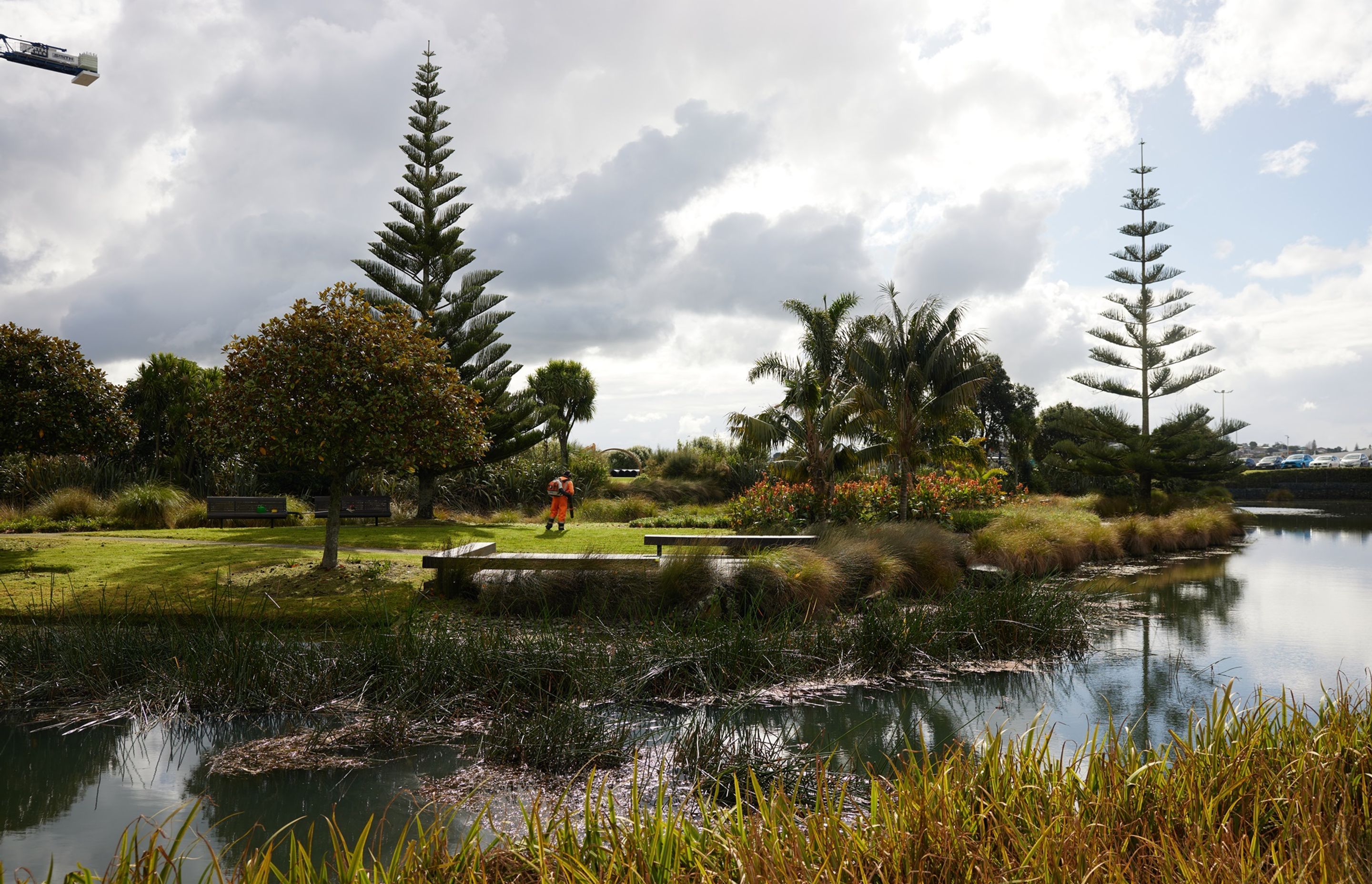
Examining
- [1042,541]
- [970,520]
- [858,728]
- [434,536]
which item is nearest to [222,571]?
[434,536]

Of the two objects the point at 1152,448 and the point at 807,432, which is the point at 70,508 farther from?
the point at 1152,448

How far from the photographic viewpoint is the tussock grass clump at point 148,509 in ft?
51.5

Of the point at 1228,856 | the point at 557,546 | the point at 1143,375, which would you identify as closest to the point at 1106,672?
the point at 1228,856

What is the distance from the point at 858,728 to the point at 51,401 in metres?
11.1

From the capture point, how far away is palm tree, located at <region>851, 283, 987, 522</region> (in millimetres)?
16984

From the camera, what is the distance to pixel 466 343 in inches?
782

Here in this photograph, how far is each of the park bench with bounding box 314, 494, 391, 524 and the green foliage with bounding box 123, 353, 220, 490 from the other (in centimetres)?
490

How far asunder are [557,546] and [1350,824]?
34.1 ft

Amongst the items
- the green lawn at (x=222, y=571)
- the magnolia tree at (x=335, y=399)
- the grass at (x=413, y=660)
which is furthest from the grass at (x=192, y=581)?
the magnolia tree at (x=335, y=399)

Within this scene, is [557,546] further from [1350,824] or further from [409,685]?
[1350,824]

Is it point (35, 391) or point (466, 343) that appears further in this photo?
point (466, 343)

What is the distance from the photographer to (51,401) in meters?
11.2

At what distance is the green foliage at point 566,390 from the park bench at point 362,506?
50.2ft

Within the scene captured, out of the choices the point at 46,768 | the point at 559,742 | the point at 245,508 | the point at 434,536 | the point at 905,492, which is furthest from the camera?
the point at 905,492
